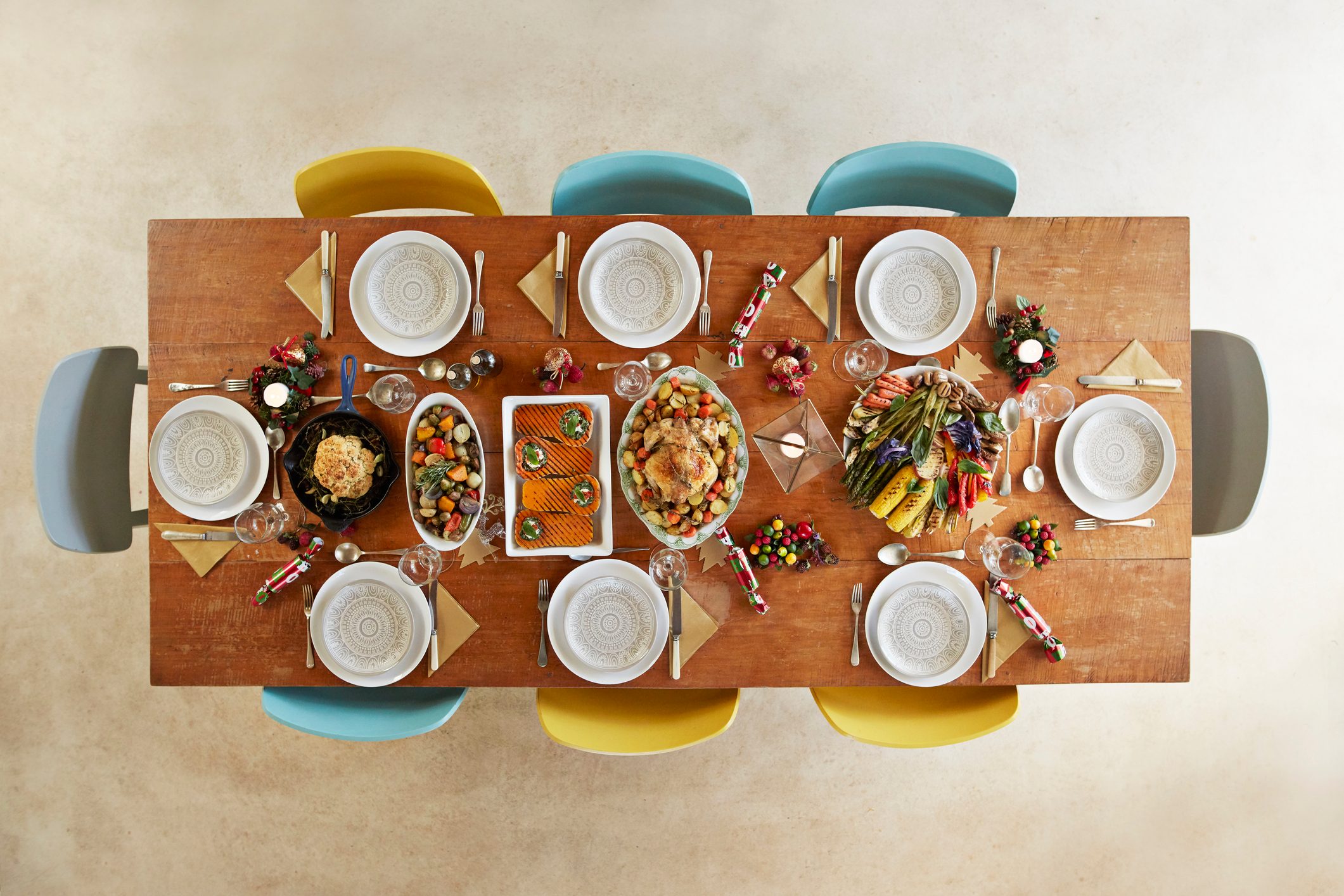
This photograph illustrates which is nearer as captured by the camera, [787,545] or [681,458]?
[681,458]

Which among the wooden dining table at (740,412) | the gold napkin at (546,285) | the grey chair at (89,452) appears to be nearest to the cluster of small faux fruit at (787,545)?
the wooden dining table at (740,412)

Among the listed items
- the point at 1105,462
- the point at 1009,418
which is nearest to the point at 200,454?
the point at 1009,418

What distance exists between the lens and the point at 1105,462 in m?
2.11

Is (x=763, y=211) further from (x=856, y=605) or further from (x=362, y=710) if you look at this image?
(x=362, y=710)

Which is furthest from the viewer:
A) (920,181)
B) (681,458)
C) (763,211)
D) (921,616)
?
(763,211)

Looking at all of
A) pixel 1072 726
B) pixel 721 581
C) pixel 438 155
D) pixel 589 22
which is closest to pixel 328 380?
pixel 438 155

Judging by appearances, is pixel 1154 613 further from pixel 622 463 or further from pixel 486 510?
pixel 486 510

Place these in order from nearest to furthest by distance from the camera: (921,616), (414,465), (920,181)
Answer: (414,465), (921,616), (920,181)

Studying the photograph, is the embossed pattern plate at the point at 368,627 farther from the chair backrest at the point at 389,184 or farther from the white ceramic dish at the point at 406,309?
the chair backrest at the point at 389,184

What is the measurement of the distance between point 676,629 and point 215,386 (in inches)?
63.5

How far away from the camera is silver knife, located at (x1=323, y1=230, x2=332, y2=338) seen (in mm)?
2094

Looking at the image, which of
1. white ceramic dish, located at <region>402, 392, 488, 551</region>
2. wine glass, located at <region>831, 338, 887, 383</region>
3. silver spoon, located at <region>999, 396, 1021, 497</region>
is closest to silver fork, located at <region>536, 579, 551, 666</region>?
white ceramic dish, located at <region>402, 392, 488, 551</region>

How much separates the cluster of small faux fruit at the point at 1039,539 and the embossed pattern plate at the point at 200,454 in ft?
7.88

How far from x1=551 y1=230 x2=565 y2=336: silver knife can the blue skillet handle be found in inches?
23.6
